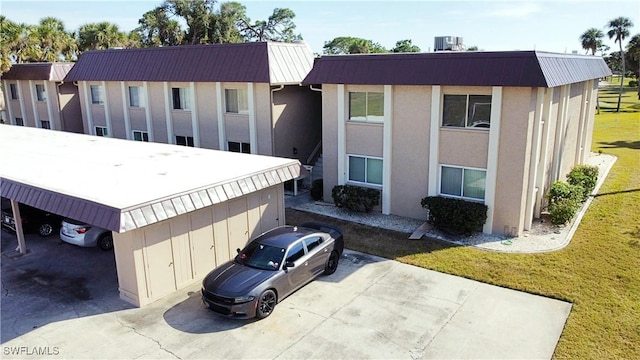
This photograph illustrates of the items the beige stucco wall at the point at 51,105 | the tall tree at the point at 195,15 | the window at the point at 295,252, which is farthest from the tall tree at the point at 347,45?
the window at the point at 295,252

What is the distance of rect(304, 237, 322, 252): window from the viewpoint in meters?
12.3

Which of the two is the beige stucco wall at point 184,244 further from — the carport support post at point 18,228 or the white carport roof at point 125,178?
the carport support post at point 18,228

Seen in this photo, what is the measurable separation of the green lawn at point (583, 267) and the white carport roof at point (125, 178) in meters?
4.07

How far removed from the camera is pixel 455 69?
15508 mm

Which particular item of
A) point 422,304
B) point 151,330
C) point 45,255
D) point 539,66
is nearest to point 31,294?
point 45,255

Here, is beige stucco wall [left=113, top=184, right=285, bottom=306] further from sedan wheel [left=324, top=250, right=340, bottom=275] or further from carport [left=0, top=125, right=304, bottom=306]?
sedan wheel [left=324, top=250, right=340, bottom=275]

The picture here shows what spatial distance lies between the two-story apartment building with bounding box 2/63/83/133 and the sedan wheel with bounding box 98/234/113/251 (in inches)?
724

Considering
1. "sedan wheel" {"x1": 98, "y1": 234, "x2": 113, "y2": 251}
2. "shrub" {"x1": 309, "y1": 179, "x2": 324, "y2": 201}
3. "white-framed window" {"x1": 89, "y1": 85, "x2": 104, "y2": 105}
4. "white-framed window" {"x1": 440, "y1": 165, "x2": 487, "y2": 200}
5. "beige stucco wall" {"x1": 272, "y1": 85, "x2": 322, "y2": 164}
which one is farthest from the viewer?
"white-framed window" {"x1": 89, "y1": 85, "x2": 104, "y2": 105}

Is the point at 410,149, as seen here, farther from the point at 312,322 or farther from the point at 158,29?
the point at 158,29

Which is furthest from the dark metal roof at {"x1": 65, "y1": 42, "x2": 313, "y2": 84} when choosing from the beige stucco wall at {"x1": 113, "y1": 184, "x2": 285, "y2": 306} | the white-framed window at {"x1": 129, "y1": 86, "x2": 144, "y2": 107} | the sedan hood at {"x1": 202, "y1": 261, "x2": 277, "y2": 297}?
the sedan hood at {"x1": 202, "y1": 261, "x2": 277, "y2": 297}


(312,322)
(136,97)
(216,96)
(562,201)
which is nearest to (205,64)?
(216,96)

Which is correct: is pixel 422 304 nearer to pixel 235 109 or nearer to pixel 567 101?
pixel 567 101

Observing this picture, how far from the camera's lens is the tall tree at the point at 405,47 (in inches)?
2469

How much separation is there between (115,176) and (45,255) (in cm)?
410
